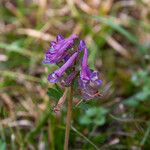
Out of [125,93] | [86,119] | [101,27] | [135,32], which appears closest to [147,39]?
[135,32]

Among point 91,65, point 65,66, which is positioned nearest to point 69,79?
point 65,66

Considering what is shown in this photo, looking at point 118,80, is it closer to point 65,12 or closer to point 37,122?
point 37,122

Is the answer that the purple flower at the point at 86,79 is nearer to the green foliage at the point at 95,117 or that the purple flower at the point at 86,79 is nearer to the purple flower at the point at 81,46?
the purple flower at the point at 81,46

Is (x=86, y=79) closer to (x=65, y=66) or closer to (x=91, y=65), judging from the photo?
(x=65, y=66)

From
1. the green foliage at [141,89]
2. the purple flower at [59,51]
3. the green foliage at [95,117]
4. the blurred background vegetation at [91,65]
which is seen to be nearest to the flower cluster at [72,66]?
the purple flower at [59,51]

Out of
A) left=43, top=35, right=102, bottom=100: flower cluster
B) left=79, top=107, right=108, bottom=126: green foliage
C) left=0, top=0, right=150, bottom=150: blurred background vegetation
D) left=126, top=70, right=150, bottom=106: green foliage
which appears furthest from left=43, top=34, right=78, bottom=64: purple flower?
left=126, top=70, right=150, bottom=106: green foliage

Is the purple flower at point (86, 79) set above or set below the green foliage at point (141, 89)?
below
